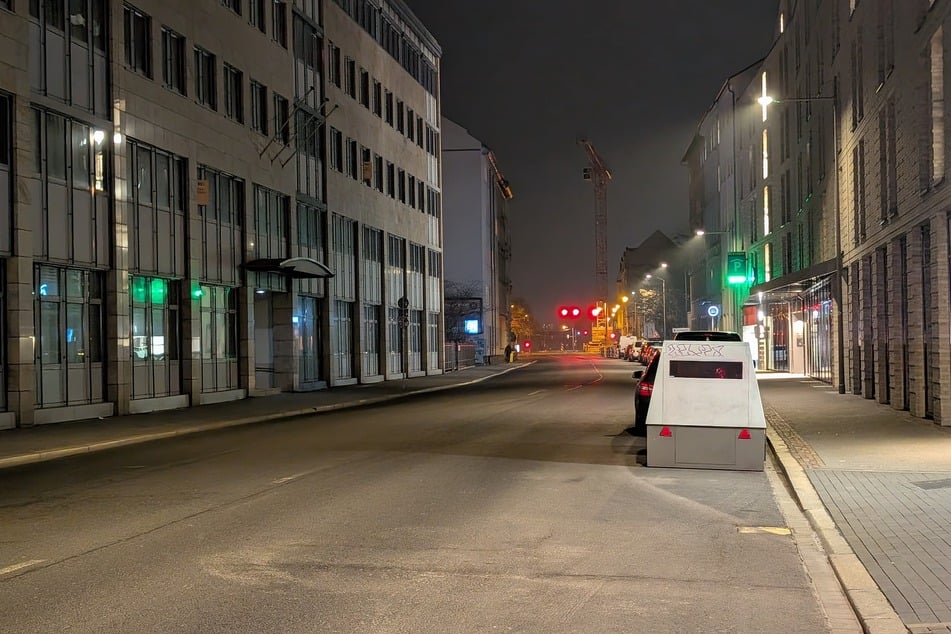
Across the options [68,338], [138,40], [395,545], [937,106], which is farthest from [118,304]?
[937,106]

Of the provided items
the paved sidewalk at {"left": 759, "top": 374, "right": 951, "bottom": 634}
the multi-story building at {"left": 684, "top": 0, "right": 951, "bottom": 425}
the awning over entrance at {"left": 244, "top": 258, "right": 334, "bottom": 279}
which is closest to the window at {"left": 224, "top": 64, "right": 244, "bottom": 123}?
the awning over entrance at {"left": 244, "top": 258, "right": 334, "bottom": 279}

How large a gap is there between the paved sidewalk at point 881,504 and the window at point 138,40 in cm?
1823

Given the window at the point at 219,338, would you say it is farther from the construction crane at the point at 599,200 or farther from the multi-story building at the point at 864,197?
the construction crane at the point at 599,200

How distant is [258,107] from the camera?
3328 centimetres

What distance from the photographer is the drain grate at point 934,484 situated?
1077 cm

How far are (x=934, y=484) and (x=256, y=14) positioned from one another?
93.8ft

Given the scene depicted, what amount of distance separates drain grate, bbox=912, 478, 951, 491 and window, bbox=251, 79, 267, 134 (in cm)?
2620

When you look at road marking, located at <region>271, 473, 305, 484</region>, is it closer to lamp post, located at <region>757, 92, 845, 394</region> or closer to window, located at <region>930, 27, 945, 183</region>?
window, located at <region>930, 27, 945, 183</region>

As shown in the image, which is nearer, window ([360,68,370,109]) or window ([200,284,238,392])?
window ([200,284,238,392])

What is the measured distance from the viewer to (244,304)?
102 ft

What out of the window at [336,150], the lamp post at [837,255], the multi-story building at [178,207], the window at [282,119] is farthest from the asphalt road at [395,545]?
the window at [336,150]

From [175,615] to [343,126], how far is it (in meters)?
36.8

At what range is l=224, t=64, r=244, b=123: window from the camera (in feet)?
102

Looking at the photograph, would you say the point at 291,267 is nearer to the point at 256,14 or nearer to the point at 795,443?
the point at 256,14
